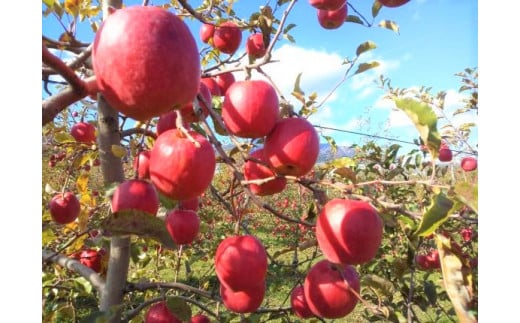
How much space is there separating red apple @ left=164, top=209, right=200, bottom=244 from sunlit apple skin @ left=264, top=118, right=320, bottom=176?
46 cm

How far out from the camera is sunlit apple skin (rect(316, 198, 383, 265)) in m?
0.69

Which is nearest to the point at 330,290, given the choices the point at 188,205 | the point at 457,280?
the point at 457,280

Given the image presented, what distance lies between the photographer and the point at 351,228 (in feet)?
2.27

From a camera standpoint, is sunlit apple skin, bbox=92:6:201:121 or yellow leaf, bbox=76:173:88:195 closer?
sunlit apple skin, bbox=92:6:201:121

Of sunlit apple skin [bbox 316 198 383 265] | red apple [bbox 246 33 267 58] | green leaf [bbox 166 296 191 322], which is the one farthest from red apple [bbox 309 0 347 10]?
green leaf [bbox 166 296 191 322]

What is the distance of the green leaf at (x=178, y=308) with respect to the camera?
0.99m

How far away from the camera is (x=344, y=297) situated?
84cm

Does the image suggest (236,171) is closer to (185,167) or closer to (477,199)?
(185,167)

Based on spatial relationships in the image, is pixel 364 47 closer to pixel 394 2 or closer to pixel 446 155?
pixel 394 2

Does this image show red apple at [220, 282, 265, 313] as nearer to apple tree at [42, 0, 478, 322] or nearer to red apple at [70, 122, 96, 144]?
apple tree at [42, 0, 478, 322]

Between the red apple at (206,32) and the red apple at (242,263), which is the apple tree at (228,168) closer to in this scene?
the red apple at (242,263)

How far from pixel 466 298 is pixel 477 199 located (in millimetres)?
150

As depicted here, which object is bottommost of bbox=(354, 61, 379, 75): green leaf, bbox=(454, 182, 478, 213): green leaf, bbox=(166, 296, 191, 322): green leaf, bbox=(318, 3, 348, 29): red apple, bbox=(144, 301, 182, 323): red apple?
bbox=(144, 301, 182, 323): red apple

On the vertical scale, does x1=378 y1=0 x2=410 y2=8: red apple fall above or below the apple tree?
above
